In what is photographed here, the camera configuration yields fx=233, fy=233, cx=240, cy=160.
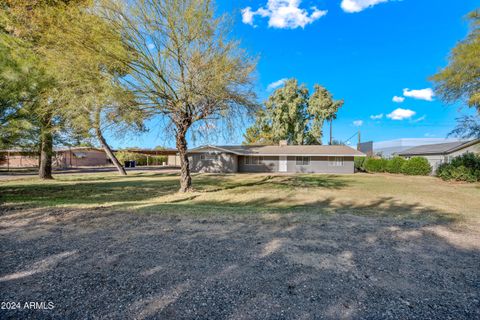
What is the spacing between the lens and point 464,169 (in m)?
16.7

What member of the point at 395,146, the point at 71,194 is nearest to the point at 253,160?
the point at 71,194

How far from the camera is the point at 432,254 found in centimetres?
368

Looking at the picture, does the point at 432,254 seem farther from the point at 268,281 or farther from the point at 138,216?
the point at 138,216

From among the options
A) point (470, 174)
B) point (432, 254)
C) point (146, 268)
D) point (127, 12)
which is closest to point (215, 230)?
point (146, 268)

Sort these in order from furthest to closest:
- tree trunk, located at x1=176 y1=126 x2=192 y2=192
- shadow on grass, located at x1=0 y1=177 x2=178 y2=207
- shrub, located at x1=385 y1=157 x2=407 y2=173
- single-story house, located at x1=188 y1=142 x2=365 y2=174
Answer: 1. single-story house, located at x1=188 y1=142 x2=365 y2=174
2. shrub, located at x1=385 y1=157 x2=407 y2=173
3. tree trunk, located at x1=176 y1=126 x2=192 y2=192
4. shadow on grass, located at x1=0 y1=177 x2=178 y2=207

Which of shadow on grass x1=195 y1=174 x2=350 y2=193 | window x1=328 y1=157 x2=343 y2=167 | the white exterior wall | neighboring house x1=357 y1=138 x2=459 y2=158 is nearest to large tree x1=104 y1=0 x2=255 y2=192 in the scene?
shadow on grass x1=195 y1=174 x2=350 y2=193

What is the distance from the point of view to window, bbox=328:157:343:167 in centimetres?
2603

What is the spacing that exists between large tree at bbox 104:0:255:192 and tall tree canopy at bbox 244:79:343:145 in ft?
75.7

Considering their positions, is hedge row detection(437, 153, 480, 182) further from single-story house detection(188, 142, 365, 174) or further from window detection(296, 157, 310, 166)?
window detection(296, 157, 310, 166)

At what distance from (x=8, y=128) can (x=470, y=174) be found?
83.4 feet

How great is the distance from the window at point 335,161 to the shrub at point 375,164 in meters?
4.15

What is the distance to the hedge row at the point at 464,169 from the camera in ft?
53.9

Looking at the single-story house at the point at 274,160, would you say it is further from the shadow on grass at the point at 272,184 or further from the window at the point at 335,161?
the shadow on grass at the point at 272,184

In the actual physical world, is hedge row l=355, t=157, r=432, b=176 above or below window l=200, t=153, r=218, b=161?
below
